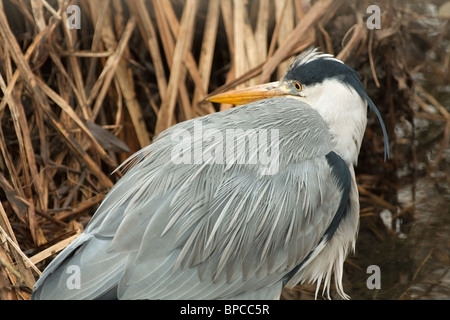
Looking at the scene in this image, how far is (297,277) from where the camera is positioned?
2844mm

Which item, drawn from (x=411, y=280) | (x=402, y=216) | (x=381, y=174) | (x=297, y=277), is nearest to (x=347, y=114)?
(x=297, y=277)

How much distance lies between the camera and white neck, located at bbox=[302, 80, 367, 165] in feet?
9.11

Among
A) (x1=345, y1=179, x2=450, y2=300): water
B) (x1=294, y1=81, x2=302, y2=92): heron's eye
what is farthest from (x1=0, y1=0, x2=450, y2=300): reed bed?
(x1=294, y1=81, x2=302, y2=92): heron's eye

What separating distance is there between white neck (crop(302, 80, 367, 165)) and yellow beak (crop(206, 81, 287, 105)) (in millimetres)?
222

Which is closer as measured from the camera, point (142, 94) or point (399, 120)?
point (142, 94)

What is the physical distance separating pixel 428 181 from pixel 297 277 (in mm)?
1691

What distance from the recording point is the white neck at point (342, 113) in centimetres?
278

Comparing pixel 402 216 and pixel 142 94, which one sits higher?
pixel 142 94

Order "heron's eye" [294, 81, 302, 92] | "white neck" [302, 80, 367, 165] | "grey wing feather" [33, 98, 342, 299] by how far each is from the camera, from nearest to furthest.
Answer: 1. "grey wing feather" [33, 98, 342, 299]
2. "white neck" [302, 80, 367, 165]
3. "heron's eye" [294, 81, 302, 92]

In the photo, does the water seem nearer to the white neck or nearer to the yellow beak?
the white neck

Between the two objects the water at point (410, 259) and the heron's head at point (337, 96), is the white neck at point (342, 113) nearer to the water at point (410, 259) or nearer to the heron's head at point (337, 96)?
the heron's head at point (337, 96)
